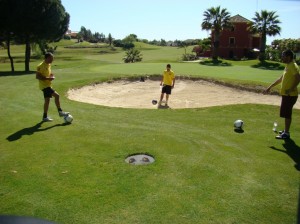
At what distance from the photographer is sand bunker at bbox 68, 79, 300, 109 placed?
59.1 feet

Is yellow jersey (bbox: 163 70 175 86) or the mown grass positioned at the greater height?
yellow jersey (bbox: 163 70 175 86)

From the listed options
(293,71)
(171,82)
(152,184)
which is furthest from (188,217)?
(171,82)

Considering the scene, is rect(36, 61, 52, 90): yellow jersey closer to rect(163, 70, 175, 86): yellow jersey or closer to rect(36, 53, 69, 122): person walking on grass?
rect(36, 53, 69, 122): person walking on grass

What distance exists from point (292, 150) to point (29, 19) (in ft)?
108

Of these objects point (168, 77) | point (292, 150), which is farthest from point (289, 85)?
point (168, 77)

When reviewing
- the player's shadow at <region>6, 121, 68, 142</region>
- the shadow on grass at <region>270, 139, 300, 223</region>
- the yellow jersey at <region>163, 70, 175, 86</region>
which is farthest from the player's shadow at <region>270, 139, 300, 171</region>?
the yellow jersey at <region>163, 70, 175, 86</region>

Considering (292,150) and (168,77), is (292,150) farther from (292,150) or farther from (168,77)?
(168,77)

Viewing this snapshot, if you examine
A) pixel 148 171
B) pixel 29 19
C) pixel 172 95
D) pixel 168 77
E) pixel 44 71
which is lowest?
pixel 148 171

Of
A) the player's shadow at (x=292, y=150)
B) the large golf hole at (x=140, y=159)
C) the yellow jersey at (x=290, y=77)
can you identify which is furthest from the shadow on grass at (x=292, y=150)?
the large golf hole at (x=140, y=159)

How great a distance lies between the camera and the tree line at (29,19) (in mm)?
33750

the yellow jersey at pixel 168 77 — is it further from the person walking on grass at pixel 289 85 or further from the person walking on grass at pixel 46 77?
the person walking on grass at pixel 289 85

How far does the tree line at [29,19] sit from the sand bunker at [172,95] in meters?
17.5

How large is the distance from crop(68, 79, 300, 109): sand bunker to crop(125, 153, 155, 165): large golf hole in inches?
374

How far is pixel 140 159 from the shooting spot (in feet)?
25.3
